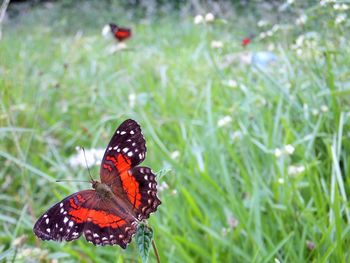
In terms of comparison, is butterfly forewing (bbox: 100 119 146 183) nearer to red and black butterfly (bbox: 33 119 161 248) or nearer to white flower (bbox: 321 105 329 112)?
red and black butterfly (bbox: 33 119 161 248)

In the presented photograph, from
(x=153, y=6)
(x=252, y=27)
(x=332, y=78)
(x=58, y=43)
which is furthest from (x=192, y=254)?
(x=153, y=6)

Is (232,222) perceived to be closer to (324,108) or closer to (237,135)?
(237,135)

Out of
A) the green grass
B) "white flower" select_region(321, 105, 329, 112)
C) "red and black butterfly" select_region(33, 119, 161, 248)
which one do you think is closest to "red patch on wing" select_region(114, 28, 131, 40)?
the green grass

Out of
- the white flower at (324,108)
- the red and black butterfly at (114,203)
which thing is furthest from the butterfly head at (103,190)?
the white flower at (324,108)

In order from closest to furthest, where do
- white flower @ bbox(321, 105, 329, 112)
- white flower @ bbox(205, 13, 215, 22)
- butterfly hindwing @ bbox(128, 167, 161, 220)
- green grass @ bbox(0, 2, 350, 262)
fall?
1. butterfly hindwing @ bbox(128, 167, 161, 220)
2. green grass @ bbox(0, 2, 350, 262)
3. white flower @ bbox(321, 105, 329, 112)
4. white flower @ bbox(205, 13, 215, 22)

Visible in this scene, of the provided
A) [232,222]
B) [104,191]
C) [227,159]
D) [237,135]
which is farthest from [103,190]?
[227,159]
